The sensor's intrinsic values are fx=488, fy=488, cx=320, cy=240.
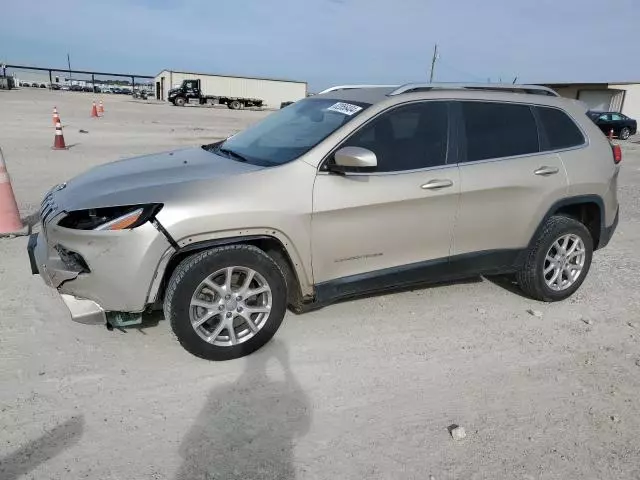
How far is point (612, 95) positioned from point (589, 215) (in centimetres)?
4422

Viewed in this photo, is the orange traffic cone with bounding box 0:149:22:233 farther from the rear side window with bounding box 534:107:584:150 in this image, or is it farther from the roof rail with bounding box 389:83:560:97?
the rear side window with bounding box 534:107:584:150

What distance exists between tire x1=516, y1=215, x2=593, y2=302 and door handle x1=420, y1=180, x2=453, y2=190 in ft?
3.67

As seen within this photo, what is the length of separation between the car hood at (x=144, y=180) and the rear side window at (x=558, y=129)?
255cm

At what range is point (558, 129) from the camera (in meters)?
4.25

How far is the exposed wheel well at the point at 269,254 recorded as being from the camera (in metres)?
3.08

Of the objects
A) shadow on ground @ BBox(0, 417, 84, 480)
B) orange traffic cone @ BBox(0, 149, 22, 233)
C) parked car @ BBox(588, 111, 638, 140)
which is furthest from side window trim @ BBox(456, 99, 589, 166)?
parked car @ BBox(588, 111, 638, 140)

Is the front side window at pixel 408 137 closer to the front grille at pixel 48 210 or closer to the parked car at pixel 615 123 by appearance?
the front grille at pixel 48 210

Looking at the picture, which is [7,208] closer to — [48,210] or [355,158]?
[48,210]

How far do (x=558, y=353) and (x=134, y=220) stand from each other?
3071 mm

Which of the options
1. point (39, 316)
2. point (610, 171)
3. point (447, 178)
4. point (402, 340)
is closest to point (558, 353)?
point (402, 340)

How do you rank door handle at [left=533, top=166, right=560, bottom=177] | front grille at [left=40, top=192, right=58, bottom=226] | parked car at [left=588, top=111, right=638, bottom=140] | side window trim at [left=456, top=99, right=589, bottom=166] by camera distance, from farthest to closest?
1. parked car at [left=588, top=111, right=638, bottom=140]
2. door handle at [left=533, top=166, right=560, bottom=177]
3. side window trim at [left=456, top=99, right=589, bottom=166]
4. front grille at [left=40, top=192, right=58, bottom=226]

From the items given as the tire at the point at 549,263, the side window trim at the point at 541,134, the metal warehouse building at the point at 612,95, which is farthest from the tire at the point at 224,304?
the metal warehouse building at the point at 612,95

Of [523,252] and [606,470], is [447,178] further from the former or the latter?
[606,470]

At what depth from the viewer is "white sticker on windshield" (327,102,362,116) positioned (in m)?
3.61
